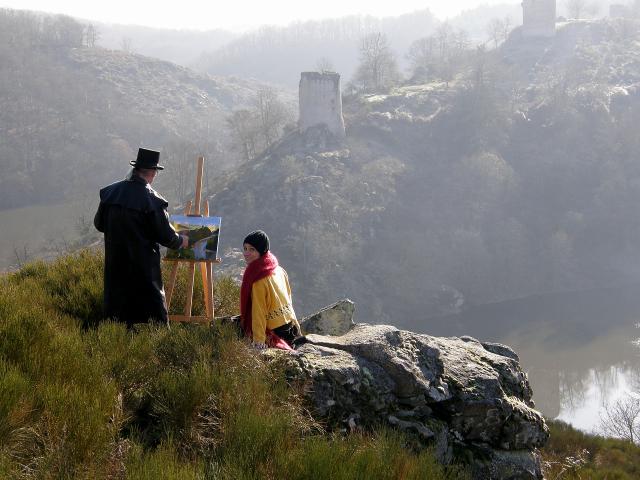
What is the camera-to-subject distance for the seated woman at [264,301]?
4.48 metres

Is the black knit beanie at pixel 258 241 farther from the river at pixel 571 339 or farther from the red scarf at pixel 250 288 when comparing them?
the river at pixel 571 339

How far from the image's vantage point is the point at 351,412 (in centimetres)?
390

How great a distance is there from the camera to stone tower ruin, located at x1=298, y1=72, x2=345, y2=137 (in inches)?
2170

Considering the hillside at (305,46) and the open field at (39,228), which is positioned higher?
the hillside at (305,46)

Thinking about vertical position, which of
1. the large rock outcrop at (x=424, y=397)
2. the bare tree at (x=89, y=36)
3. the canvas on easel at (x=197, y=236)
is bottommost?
the large rock outcrop at (x=424, y=397)

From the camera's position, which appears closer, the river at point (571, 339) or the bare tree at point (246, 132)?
the river at point (571, 339)

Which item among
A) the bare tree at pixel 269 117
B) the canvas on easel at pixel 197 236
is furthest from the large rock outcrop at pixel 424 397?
the bare tree at pixel 269 117

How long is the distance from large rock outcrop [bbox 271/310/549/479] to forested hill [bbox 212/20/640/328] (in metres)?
37.8

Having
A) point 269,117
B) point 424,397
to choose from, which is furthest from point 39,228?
point 424,397

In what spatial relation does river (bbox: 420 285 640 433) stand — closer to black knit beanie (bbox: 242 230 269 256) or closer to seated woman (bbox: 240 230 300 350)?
seated woman (bbox: 240 230 300 350)

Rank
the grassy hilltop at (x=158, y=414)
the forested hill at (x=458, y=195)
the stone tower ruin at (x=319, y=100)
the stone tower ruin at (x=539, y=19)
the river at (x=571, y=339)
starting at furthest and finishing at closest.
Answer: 1. the stone tower ruin at (x=539, y=19)
2. the stone tower ruin at (x=319, y=100)
3. the forested hill at (x=458, y=195)
4. the river at (x=571, y=339)
5. the grassy hilltop at (x=158, y=414)

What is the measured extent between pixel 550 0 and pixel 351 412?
287 ft

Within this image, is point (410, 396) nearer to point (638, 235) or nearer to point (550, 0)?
point (638, 235)

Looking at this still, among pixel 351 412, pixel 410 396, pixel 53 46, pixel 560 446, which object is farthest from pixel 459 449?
pixel 53 46
